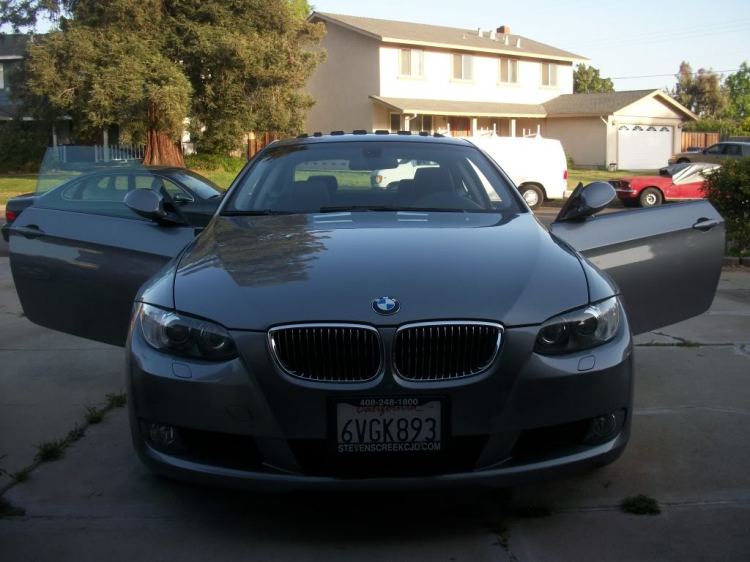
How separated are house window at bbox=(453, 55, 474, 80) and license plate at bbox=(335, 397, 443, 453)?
4010 centimetres

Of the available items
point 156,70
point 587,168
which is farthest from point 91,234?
point 587,168

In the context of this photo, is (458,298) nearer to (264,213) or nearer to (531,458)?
(531,458)

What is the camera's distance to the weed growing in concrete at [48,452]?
432 cm

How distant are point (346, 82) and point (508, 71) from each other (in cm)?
885

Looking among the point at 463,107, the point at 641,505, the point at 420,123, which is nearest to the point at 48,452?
the point at 641,505

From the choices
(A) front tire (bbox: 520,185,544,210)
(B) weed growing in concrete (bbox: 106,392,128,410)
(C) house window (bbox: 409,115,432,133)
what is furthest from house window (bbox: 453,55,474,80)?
(B) weed growing in concrete (bbox: 106,392,128,410)

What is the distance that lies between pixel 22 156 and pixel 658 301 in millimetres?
36294

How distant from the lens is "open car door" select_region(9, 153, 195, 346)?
4.71 metres

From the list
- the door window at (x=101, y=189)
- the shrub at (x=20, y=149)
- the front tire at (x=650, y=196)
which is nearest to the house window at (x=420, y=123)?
the shrub at (x=20, y=149)

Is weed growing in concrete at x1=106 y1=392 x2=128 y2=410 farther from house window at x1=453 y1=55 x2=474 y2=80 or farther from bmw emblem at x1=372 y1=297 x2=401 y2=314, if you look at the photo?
house window at x1=453 y1=55 x2=474 y2=80

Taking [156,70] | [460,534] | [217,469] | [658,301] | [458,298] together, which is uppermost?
[156,70]

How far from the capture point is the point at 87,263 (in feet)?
15.7

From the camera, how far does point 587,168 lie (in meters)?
43.6

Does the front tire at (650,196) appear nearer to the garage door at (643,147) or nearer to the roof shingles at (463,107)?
the roof shingles at (463,107)
